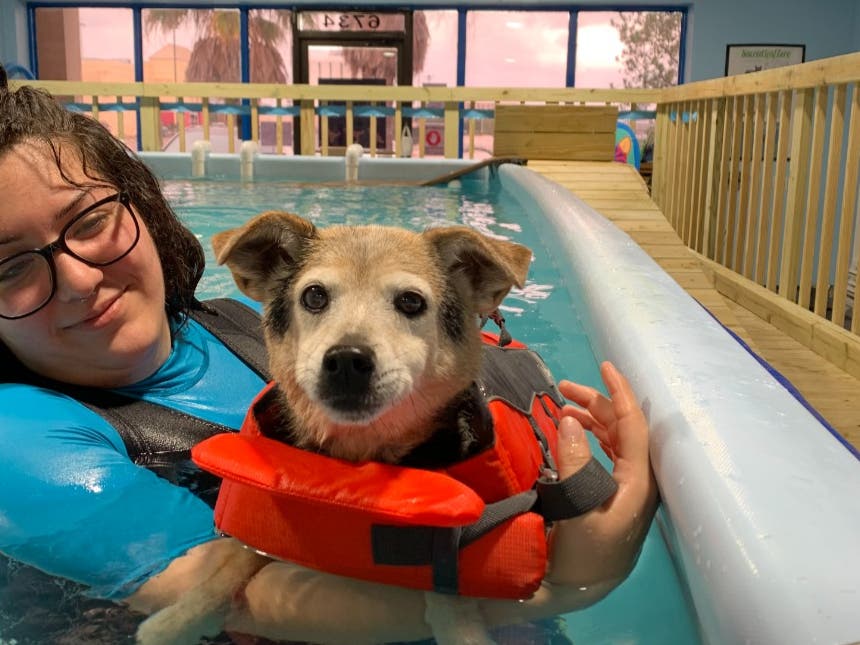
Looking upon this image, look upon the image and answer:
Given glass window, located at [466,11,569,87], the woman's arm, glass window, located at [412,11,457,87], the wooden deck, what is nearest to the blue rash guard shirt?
the woman's arm

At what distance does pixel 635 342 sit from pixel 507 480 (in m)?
0.62

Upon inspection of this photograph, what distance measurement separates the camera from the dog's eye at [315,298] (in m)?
1.82

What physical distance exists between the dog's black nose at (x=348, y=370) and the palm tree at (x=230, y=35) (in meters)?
16.4

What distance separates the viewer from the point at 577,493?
5.36ft

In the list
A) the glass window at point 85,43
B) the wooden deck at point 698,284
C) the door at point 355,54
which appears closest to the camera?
the wooden deck at point 698,284

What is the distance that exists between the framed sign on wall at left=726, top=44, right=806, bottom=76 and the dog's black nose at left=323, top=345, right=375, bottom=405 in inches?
613

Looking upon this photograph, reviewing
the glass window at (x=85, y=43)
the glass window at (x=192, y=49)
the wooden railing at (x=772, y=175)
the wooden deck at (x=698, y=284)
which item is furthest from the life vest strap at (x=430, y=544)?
the glass window at (x=85, y=43)

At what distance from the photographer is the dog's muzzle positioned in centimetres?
161

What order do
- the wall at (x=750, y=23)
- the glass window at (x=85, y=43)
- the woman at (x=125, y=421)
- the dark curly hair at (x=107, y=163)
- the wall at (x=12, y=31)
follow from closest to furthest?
the woman at (x=125, y=421) → the dark curly hair at (x=107, y=163) → the wall at (x=750, y=23) → the wall at (x=12, y=31) → the glass window at (x=85, y=43)

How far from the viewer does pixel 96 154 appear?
2.29 m

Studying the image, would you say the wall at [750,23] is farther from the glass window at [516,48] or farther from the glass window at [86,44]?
the glass window at [86,44]

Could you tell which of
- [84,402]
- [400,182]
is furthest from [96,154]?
[400,182]

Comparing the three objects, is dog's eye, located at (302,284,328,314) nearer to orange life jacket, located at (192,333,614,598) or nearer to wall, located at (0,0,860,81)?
orange life jacket, located at (192,333,614,598)

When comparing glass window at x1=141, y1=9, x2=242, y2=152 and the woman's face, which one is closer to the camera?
the woman's face
